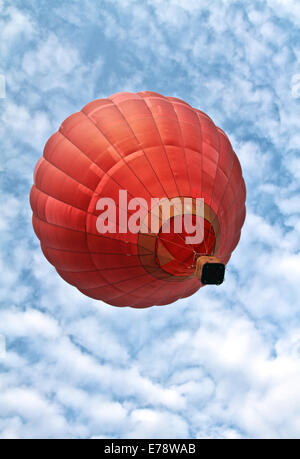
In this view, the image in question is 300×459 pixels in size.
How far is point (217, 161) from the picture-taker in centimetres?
781

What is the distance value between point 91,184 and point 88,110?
2384mm

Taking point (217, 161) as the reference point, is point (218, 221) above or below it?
below

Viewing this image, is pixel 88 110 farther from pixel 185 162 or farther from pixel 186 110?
pixel 185 162

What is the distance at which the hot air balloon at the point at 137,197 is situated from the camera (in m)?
6.68

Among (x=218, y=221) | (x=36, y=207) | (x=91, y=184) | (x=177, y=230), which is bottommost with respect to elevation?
(x=177, y=230)

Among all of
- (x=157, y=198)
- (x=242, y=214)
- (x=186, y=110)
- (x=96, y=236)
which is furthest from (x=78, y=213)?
(x=242, y=214)

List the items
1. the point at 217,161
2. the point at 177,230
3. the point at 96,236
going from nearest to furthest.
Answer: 1. the point at 177,230
2. the point at 96,236
3. the point at 217,161

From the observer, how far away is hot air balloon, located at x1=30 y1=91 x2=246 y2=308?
6.68 meters

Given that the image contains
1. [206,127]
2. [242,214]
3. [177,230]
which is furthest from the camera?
[242,214]

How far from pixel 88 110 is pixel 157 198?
3.38 m

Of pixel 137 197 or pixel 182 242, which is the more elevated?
pixel 137 197

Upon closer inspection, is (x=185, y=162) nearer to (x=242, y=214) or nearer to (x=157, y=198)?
(x=157, y=198)

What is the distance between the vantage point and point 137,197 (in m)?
6.66

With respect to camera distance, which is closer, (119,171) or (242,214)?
(119,171)
